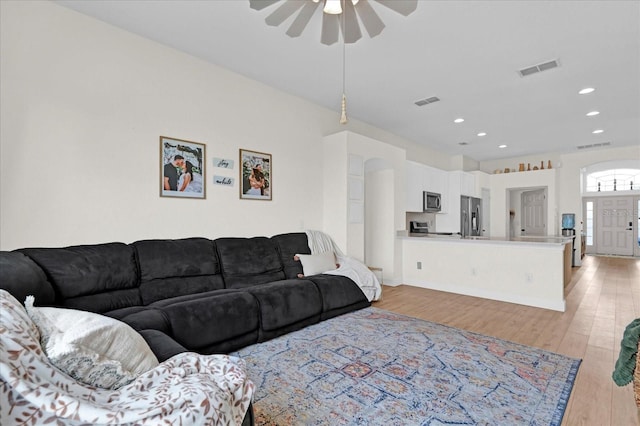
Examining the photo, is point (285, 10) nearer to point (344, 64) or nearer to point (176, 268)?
point (344, 64)

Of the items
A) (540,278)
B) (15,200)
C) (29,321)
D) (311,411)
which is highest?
(15,200)

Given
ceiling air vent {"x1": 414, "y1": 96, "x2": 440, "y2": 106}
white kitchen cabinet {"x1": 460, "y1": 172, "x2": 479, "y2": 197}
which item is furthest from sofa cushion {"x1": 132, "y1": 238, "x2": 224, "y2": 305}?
white kitchen cabinet {"x1": 460, "y1": 172, "x2": 479, "y2": 197}

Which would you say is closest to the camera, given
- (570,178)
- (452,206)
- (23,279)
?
(23,279)

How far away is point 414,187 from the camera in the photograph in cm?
583

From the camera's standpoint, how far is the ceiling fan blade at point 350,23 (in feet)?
7.29

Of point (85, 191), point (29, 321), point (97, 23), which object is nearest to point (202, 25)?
point (97, 23)

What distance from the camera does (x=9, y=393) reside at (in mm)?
828

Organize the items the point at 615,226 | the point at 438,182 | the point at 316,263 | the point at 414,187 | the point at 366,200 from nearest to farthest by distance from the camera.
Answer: the point at 316,263
the point at 366,200
the point at 414,187
the point at 438,182
the point at 615,226

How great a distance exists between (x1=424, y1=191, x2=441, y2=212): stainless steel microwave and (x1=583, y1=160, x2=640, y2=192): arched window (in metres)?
5.23

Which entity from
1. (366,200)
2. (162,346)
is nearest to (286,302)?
(162,346)

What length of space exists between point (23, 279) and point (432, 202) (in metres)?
6.00

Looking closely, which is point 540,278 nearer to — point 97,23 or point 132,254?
point 132,254

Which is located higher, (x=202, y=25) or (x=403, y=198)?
(x=202, y=25)

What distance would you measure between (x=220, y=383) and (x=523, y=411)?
1.72 metres
